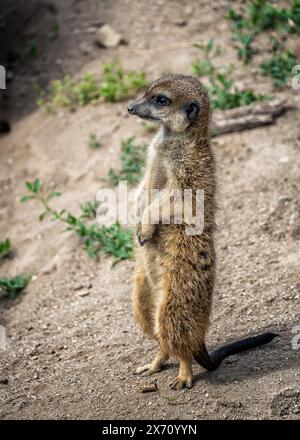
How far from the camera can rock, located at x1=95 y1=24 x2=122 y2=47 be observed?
6309 millimetres

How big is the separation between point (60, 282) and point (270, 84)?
232cm

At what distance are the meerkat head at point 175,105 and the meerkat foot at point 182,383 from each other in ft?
3.54

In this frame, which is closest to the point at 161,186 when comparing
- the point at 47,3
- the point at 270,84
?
the point at 270,84

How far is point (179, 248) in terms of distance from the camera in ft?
10.3

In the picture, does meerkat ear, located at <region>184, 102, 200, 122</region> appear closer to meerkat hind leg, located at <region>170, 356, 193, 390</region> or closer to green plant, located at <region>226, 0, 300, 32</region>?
meerkat hind leg, located at <region>170, 356, 193, 390</region>

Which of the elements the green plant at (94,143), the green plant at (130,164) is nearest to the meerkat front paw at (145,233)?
the green plant at (130,164)

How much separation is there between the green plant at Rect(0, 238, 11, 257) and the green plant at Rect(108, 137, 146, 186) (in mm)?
818

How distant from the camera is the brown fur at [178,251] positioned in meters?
3.10

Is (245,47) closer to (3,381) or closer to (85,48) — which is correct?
(85,48)

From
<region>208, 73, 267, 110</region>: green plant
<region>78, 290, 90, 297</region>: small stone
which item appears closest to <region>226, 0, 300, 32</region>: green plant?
<region>208, 73, 267, 110</region>: green plant

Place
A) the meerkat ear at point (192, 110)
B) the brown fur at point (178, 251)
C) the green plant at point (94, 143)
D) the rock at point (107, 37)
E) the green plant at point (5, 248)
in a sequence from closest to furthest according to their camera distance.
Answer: the brown fur at point (178, 251)
the meerkat ear at point (192, 110)
the green plant at point (5, 248)
the green plant at point (94, 143)
the rock at point (107, 37)

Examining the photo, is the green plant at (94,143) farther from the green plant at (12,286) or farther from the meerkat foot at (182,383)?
the meerkat foot at (182,383)

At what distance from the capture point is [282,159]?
486 cm

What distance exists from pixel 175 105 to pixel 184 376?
1.18m
